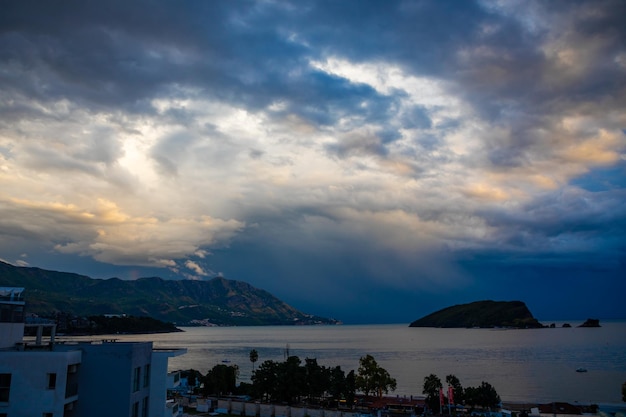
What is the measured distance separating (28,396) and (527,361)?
17211cm

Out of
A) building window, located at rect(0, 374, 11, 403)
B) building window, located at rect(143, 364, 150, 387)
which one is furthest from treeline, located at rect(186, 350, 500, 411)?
building window, located at rect(0, 374, 11, 403)

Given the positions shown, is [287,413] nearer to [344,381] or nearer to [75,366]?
[344,381]

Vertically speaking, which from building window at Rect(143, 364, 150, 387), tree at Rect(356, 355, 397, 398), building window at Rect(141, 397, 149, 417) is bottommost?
tree at Rect(356, 355, 397, 398)

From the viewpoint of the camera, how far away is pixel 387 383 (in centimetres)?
8806

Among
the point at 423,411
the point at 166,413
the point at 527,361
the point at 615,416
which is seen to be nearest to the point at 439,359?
the point at 527,361

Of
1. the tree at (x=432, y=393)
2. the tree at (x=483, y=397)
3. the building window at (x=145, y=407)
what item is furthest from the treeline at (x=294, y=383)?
the building window at (x=145, y=407)

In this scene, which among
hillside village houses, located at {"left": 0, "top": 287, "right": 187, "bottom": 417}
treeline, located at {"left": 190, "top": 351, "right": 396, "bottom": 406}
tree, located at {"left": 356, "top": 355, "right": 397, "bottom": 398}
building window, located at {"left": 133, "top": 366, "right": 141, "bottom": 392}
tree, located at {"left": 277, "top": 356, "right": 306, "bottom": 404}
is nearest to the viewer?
hillside village houses, located at {"left": 0, "top": 287, "right": 187, "bottom": 417}

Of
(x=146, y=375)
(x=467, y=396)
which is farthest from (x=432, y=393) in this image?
(x=146, y=375)

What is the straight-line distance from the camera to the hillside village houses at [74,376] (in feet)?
91.4

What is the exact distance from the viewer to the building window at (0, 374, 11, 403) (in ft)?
91.2

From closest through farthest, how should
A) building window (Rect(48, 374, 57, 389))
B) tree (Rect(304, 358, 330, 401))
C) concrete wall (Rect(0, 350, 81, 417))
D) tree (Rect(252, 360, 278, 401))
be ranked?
1. concrete wall (Rect(0, 350, 81, 417))
2. building window (Rect(48, 374, 57, 389))
3. tree (Rect(304, 358, 330, 401))
4. tree (Rect(252, 360, 278, 401))

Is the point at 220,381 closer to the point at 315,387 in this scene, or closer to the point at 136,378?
the point at 315,387

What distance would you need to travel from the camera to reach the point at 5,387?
27828mm

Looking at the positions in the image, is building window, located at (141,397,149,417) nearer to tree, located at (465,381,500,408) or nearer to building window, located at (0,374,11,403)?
building window, located at (0,374,11,403)
